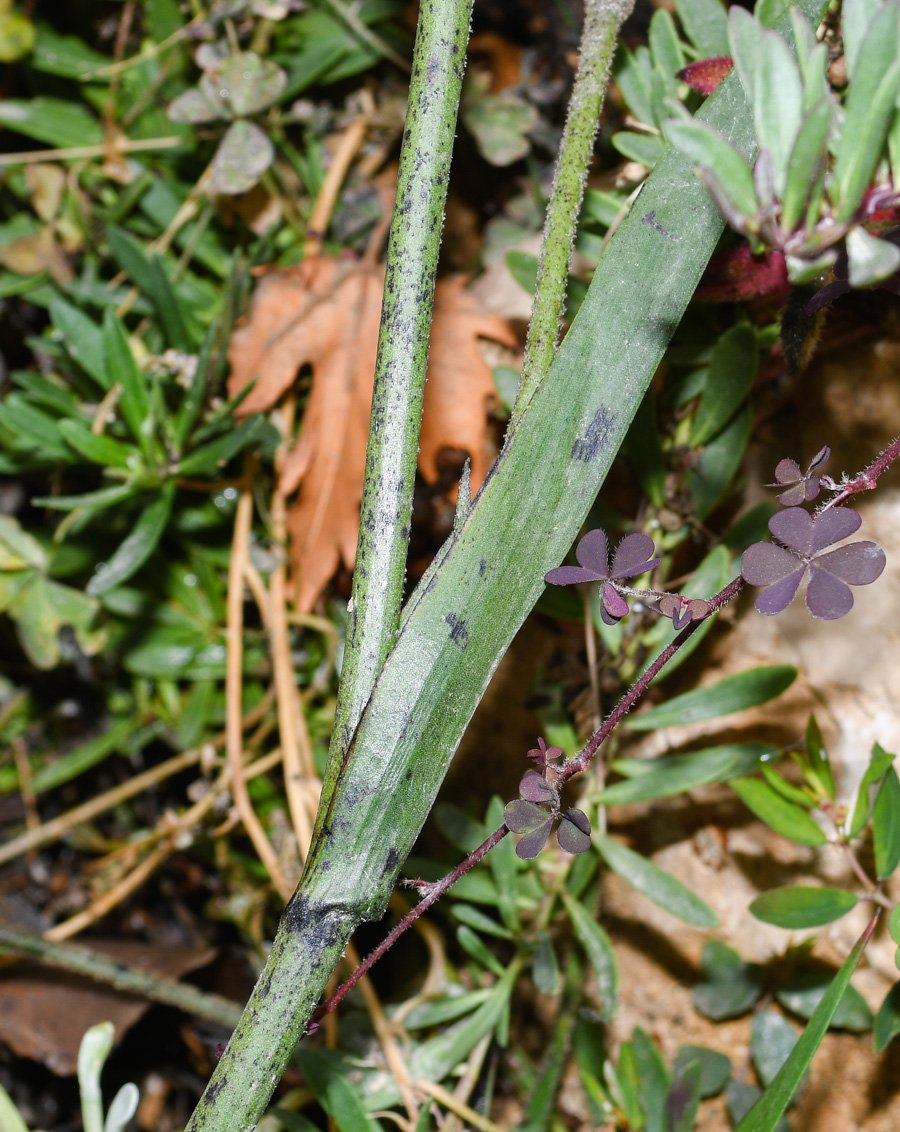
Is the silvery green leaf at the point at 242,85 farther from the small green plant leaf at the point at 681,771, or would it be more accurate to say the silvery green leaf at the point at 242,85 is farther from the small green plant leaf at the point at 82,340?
the small green plant leaf at the point at 681,771

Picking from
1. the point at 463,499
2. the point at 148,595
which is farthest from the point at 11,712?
the point at 463,499

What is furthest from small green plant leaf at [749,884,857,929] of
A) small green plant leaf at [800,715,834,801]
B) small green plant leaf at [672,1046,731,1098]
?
small green plant leaf at [672,1046,731,1098]

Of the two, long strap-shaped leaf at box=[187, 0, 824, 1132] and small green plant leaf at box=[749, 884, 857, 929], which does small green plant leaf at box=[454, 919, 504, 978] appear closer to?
small green plant leaf at box=[749, 884, 857, 929]

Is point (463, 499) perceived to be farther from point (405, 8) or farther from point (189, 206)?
point (405, 8)

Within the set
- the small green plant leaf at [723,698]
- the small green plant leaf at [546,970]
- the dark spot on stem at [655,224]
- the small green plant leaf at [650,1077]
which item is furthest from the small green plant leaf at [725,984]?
the dark spot on stem at [655,224]

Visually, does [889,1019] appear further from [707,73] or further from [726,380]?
[707,73]
